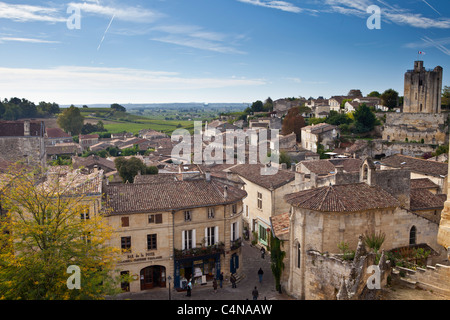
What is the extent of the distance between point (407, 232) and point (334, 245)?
575 cm

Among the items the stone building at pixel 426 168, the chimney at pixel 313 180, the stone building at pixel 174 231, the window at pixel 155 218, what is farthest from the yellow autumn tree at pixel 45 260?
the stone building at pixel 426 168

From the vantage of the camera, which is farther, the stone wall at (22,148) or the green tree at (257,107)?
the green tree at (257,107)

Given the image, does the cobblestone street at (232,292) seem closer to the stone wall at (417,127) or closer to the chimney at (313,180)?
the chimney at (313,180)

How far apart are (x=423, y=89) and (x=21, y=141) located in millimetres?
81240

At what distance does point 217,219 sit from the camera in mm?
31688

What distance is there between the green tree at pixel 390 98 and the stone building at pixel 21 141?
3306 inches

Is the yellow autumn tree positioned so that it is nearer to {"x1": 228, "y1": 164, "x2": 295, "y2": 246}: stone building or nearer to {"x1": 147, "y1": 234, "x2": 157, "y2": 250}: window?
{"x1": 147, "y1": 234, "x2": 157, "y2": 250}: window

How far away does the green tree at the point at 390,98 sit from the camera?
102750mm

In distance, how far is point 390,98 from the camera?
339 feet

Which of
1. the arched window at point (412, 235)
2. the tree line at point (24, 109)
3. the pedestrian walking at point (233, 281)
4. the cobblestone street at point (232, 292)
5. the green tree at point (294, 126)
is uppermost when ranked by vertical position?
the tree line at point (24, 109)

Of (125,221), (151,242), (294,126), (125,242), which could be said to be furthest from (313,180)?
(294,126)
